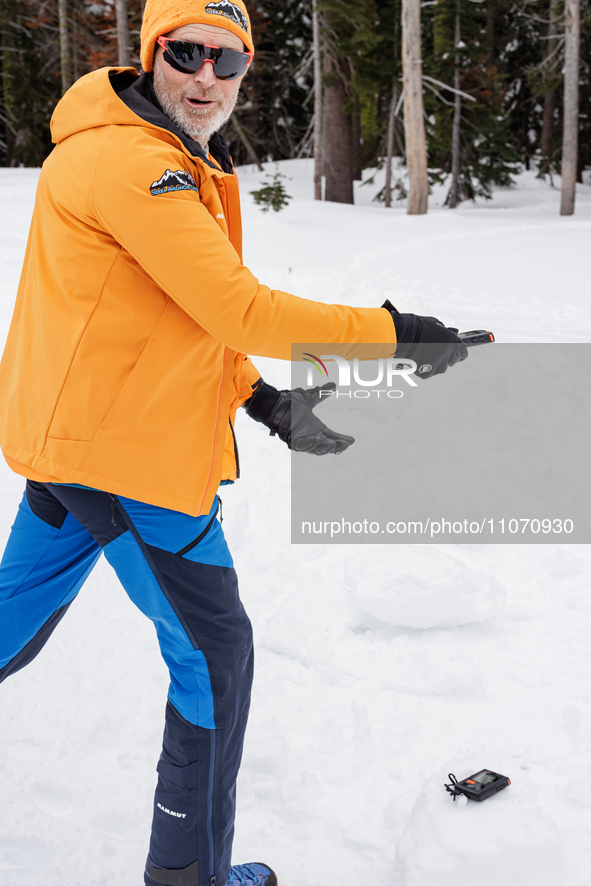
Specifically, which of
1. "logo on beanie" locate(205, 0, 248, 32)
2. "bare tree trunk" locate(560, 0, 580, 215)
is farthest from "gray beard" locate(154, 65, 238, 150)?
"bare tree trunk" locate(560, 0, 580, 215)

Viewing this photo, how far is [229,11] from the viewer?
1622 mm

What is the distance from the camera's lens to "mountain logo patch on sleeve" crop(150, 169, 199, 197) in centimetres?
136

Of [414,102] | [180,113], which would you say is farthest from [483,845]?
[414,102]

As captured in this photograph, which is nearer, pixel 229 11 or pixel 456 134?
pixel 229 11

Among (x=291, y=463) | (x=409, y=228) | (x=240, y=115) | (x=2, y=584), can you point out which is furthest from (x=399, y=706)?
(x=240, y=115)

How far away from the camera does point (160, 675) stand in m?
2.77

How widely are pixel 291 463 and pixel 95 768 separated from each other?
89.6 inches

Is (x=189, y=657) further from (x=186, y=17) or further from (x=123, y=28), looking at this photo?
(x=123, y=28)

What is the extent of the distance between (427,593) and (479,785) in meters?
1.05

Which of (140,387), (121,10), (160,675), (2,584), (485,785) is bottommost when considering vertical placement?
(160,675)

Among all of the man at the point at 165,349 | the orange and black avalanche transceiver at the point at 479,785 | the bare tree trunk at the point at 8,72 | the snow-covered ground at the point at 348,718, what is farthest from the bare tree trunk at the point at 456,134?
the orange and black avalanche transceiver at the point at 479,785

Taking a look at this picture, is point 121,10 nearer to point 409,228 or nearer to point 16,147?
point 16,147

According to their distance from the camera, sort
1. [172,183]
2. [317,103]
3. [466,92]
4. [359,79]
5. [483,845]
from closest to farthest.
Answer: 1. [172,183]
2. [483,845]
3. [359,79]
4. [317,103]
5. [466,92]

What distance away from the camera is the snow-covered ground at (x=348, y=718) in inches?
77.1
